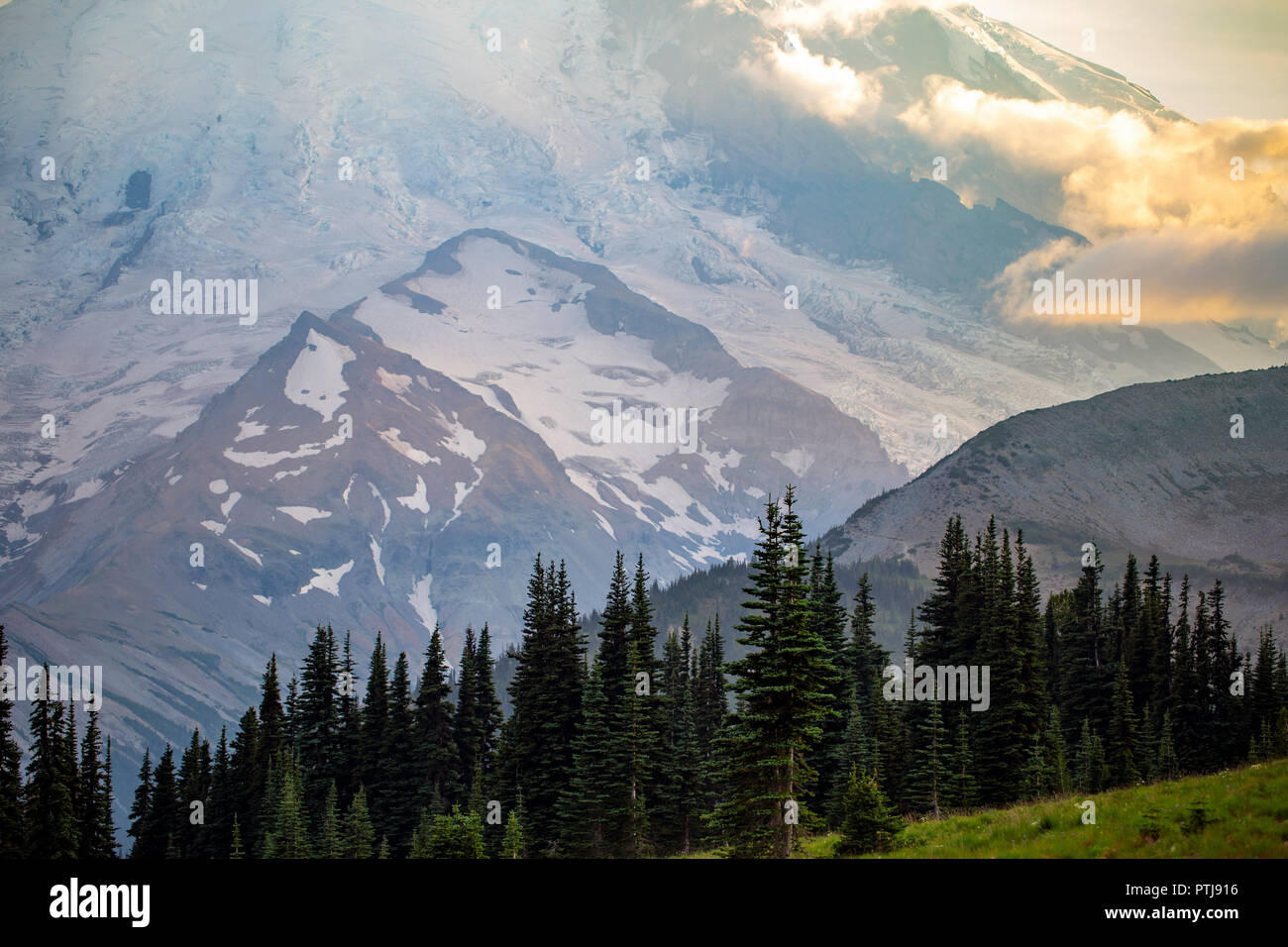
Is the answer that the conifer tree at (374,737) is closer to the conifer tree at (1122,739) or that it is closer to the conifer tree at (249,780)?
the conifer tree at (249,780)

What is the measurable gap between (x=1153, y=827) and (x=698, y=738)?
7784 cm

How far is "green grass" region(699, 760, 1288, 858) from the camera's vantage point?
27812mm

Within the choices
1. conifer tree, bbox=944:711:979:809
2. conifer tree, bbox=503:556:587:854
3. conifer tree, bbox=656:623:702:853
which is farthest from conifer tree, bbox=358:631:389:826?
conifer tree, bbox=944:711:979:809

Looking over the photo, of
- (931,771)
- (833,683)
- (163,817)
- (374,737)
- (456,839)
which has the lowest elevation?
(163,817)

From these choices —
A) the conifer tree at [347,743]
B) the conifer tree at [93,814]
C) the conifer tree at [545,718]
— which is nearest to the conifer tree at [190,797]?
the conifer tree at [93,814]

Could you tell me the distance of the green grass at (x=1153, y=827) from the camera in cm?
2781

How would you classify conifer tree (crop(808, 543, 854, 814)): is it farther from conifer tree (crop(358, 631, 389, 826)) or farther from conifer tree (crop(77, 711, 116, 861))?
conifer tree (crop(77, 711, 116, 861))

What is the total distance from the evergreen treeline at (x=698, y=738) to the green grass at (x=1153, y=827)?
5.52m

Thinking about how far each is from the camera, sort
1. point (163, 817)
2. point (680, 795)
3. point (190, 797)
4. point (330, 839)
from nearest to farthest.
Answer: point (680, 795), point (330, 839), point (163, 817), point (190, 797)

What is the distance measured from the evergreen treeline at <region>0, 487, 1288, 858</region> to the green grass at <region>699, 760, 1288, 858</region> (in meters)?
5.52

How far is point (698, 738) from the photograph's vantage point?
106 metres

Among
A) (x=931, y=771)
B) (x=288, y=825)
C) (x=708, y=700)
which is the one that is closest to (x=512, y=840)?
(x=931, y=771)

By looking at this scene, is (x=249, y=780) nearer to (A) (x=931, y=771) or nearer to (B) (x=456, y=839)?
(B) (x=456, y=839)

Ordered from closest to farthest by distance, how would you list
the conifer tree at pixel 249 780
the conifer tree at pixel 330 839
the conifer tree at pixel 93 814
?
the conifer tree at pixel 330 839, the conifer tree at pixel 93 814, the conifer tree at pixel 249 780
